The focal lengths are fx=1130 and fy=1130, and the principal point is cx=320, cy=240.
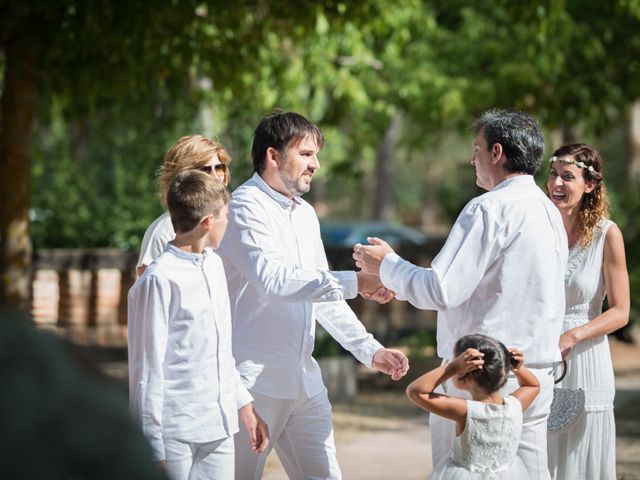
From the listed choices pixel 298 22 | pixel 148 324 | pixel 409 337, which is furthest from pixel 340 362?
pixel 148 324

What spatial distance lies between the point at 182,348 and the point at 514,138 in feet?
4.52

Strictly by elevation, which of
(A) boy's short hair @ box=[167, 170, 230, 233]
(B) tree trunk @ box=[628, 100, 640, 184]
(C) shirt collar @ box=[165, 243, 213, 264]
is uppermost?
(B) tree trunk @ box=[628, 100, 640, 184]

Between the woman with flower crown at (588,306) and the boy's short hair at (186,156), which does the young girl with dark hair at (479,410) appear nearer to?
the woman with flower crown at (588,306)

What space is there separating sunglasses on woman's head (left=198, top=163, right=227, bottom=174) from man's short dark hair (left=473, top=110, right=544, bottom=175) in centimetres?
127

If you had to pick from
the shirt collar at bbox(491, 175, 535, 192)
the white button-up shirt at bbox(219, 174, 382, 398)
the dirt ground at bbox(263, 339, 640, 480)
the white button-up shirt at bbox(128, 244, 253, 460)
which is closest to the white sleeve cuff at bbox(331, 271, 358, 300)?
the white button-up shirt at bbox(219, 174, 382, 398)

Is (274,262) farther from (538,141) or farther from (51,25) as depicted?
(51,25)

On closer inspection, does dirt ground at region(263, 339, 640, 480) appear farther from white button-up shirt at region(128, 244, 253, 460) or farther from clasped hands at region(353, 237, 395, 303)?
white button-up shirt at region(128, 244, 253, 460)

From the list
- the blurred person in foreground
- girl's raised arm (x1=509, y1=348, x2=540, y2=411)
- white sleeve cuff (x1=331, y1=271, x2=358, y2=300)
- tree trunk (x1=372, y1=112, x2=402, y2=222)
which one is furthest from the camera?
tree trunk (x1=372, y1=112, x2=402, y2=222)

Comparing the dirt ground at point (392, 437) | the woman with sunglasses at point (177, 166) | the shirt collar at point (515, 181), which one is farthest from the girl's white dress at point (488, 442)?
the dirt ground at point (392, 437)

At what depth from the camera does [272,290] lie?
422cm

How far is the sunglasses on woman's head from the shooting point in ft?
15.7

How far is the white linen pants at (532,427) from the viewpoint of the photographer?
13.2 ft

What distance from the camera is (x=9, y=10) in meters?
9.00

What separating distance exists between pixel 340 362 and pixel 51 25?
14.1ft
